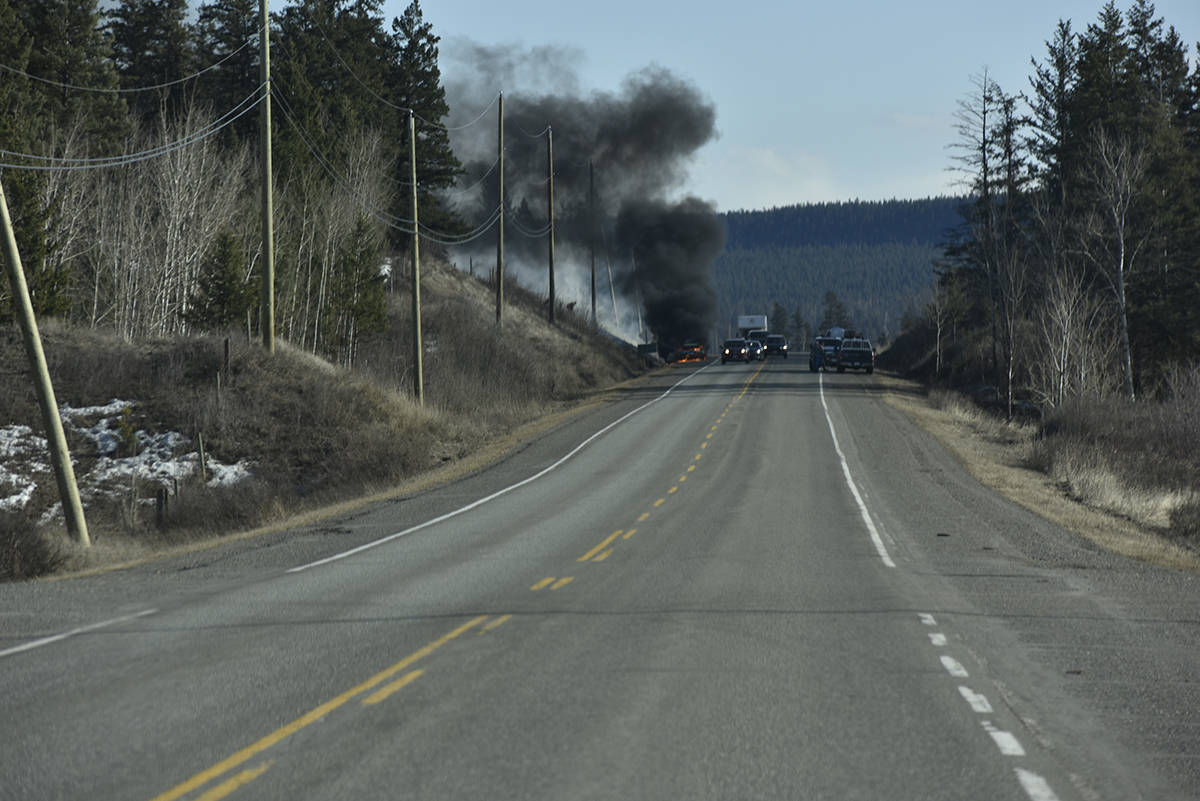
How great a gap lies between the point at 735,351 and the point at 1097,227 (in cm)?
2628

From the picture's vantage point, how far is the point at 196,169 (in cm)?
4244

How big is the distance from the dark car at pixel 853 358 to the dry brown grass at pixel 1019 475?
984cm

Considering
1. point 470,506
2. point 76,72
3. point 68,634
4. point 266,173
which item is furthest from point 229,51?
point 68,634

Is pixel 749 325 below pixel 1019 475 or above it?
above

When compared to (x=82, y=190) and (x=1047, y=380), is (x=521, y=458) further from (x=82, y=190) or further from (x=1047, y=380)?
(x=1047, y=380)

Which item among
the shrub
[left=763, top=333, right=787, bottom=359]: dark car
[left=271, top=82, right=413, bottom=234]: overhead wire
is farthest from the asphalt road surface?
[left=763, top=333, right=787, bottom=359]: dark car

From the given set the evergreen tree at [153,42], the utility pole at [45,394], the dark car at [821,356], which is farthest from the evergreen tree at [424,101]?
the utility pole at [45,394]

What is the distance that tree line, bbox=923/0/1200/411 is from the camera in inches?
1705

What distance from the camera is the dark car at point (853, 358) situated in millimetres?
59062

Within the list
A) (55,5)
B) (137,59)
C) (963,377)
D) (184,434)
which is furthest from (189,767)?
(137,59)

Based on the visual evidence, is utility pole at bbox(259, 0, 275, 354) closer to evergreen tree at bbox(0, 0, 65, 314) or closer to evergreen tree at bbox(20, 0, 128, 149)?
evergreen tree at bbox(0, 0, 65, 314)

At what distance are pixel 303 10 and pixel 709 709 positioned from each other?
63.4 meters

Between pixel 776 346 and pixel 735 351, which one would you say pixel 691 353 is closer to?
pixel 735 351

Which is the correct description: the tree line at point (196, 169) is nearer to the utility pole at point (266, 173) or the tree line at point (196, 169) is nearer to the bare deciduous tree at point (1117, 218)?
the utility pole at point (266, 173)
